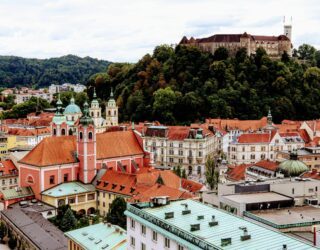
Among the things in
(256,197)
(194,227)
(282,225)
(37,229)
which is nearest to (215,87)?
(37,229)

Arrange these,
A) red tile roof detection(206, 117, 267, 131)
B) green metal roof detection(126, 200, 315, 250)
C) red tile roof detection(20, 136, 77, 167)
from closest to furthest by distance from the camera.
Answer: green metal roof detection(126, 200, 315, 250)
red tile roof detection(20, 136, 77, 167)
red tile roof detection(206, 117, 267, 131)

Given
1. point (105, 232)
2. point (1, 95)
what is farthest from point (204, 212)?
point (1, 95)

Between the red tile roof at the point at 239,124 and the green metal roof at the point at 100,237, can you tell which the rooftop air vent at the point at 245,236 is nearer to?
the green metal roof at the point at 100,237

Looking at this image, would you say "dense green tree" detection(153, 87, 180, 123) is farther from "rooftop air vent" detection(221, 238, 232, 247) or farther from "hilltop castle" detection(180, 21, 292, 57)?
"rooftop air vent" detection(221, 238, 232, 247)

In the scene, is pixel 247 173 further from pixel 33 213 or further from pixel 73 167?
pixel 33 213

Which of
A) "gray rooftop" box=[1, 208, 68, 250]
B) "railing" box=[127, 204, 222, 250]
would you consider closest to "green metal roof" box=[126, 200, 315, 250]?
"railing" box=[127, 204, 222, 250]

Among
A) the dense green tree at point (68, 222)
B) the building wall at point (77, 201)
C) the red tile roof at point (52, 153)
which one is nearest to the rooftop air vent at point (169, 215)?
the dense green tree at point (68, 222)
